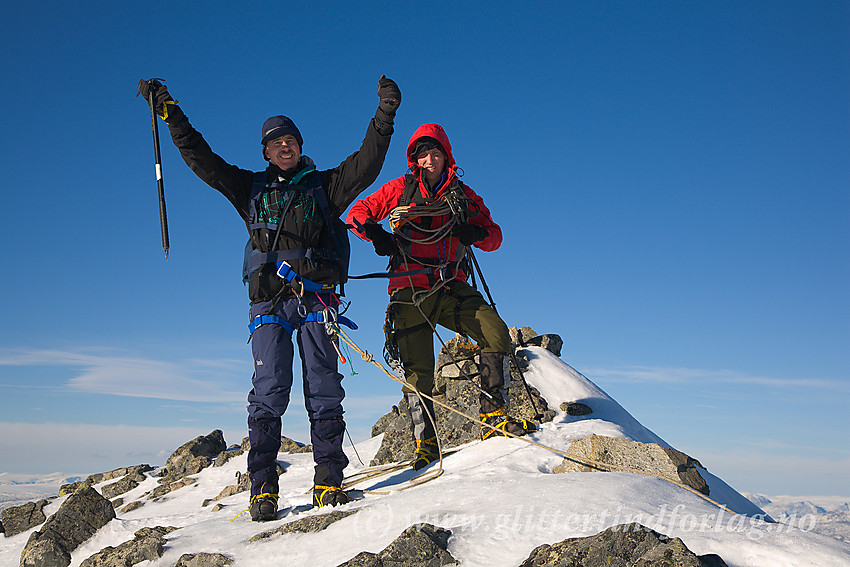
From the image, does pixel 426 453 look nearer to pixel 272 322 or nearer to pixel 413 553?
pixel 272 322

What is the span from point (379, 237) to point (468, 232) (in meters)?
1.09

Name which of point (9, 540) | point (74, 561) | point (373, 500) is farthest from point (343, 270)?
point (9, 540)

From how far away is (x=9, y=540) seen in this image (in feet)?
32.7

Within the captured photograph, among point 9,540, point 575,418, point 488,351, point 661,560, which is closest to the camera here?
point 661,560

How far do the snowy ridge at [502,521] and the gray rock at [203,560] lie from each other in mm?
94

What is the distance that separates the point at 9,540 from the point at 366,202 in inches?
341

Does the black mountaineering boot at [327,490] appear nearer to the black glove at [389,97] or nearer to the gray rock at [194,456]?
the black glove at [389,97]

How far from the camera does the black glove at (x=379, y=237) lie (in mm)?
7117

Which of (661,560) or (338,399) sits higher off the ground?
(338,399)

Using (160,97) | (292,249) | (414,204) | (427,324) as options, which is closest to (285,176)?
(292,249)

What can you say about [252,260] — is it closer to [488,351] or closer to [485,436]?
[488,351]

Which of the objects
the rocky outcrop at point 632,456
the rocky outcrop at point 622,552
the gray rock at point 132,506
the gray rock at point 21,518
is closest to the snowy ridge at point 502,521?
the rocky outcrop at point 622,552

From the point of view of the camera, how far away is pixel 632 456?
6.65 metres

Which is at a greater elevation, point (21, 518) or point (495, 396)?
point (495, 396)
